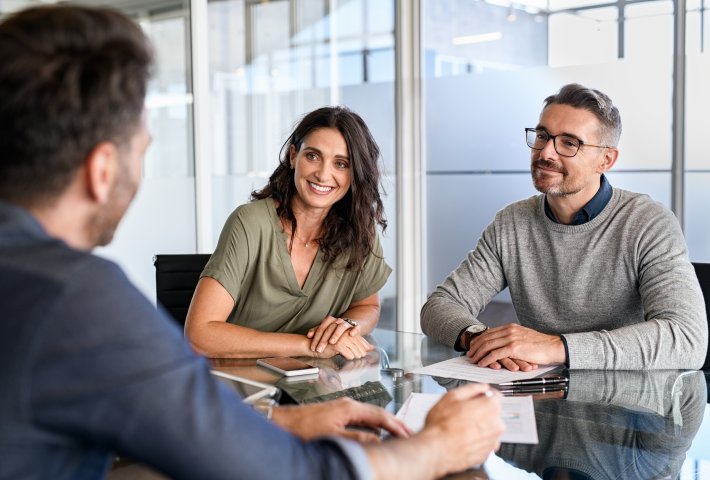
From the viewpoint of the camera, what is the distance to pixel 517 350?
2.16 meters

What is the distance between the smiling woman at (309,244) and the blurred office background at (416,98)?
1749mm

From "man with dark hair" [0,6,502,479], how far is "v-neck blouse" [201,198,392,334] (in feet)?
5.20

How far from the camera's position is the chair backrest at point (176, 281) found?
3230 mm

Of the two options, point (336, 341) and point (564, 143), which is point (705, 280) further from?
point (336, 341)

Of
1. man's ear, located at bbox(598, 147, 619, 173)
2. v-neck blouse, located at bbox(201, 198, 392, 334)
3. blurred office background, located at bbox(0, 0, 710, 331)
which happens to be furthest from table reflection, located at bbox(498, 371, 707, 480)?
blurred office background, located at bbox(0, 0, 710, 331)

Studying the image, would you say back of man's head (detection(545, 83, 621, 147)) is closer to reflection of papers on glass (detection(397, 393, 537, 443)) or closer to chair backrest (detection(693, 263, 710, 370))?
chair backrest (detection(693, 263, 710, 370))

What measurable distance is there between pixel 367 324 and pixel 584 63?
2608 millimetres

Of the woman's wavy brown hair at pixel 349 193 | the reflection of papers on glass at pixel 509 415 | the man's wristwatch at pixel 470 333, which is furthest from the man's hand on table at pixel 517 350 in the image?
the woman's wavy brown hair at pixel 349 193

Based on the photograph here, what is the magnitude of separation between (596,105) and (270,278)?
1.23m

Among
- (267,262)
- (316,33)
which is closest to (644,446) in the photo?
(267,262)

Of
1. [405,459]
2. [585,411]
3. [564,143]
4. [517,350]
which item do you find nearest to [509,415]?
[585,411]

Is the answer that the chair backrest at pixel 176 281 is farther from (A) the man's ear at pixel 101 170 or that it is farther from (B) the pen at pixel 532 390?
(A) the man's ear at pixel 101 170

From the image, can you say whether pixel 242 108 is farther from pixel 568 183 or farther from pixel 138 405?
pixel 138 405

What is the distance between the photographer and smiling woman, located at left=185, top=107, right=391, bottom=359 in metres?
2.67
